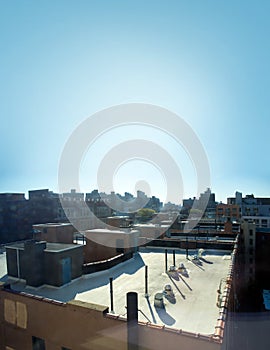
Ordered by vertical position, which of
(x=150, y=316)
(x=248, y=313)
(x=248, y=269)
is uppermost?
(x=150, y=316)

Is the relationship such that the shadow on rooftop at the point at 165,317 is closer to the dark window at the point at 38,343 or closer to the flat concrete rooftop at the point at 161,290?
the flat concrete rooftop at the point at 161,290

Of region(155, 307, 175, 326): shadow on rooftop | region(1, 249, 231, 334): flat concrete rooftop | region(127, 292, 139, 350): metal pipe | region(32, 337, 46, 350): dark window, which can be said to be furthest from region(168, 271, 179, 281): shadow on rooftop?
region(32, 337, 46, 350): dark window

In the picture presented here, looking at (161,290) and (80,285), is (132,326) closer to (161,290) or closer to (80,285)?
(161,290)

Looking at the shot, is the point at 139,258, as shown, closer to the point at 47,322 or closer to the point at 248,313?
the point at 47,322

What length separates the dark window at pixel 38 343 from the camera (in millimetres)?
10821

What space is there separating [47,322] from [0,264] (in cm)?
1002

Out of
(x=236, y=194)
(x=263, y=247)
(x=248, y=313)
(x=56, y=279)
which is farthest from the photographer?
(x=236, y=194)

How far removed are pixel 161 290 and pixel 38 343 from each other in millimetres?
5991

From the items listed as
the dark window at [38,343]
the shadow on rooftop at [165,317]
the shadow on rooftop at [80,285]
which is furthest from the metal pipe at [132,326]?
the dark window at [38,343]

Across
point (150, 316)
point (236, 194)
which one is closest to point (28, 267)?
point (150, 316)

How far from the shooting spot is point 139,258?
19.6 m

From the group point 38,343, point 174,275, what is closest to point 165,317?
point 174,275

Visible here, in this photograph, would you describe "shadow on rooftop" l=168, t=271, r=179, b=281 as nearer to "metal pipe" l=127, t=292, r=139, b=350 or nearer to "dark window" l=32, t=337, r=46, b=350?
"metal pipe" l=127, t=292, r=139, b=350

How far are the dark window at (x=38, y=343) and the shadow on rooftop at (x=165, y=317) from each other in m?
5.29
